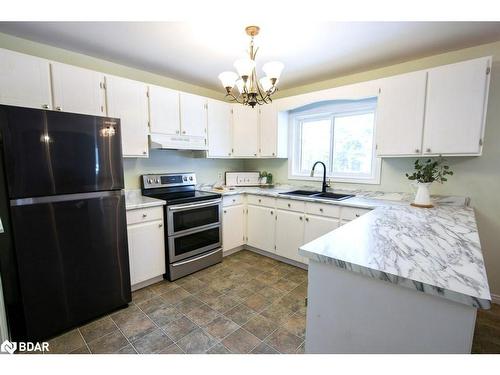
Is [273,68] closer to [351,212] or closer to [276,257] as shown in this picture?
[351,212]

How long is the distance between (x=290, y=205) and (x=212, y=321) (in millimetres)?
1550

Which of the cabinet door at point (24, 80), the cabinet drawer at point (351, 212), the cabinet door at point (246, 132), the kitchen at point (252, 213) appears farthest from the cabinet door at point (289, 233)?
the cabinet door at point (24, 80)

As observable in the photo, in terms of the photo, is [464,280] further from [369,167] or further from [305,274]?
[369,167]

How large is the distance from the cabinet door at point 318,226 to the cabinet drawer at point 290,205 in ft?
0.48

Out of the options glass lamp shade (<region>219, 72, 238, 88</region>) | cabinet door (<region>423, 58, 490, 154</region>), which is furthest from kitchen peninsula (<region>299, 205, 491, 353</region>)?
glass lamp shade (<region>219, 72, 238, 88</region>)

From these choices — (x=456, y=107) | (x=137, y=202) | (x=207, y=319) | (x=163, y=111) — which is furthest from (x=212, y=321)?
(x=456, y=107)

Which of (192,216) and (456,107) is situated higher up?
(456,107)

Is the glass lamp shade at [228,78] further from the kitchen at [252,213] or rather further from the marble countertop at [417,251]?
the marble countertop at [417,251]

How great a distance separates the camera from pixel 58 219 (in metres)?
1.71

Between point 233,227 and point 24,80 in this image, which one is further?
point 233,227

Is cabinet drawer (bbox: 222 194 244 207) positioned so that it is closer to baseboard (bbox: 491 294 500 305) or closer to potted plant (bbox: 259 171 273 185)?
potted plant (bbox: 259 171 273 185)

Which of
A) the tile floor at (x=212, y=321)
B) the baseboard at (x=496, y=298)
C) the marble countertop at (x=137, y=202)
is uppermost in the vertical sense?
the marble countertop at (x=137, y=202)

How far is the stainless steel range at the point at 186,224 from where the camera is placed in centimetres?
258

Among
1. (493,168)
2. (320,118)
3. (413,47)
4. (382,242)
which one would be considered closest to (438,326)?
(382,242)
